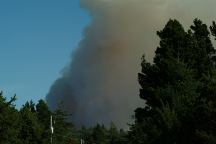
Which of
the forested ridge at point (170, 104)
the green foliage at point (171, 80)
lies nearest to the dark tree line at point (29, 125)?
the forested ridge at point (170, 104)

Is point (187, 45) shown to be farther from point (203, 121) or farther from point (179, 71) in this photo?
point (203, 121)

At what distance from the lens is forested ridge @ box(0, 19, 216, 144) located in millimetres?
58594

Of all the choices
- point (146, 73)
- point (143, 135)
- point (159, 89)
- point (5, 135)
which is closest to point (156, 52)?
point (146, 73)

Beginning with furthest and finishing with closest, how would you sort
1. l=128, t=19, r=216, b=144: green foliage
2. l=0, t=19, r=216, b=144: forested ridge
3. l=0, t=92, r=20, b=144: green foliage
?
l=0, t=92, r=20, b=144: green foliage
l=128, t=19, r=216, b=144: green foliage
l=0, t=19, r=216, b=144: forested ridge

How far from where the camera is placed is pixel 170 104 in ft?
269

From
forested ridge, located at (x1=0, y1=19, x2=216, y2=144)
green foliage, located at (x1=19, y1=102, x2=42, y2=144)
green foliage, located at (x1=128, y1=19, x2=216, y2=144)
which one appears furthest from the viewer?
green foliage, located at (x1=19, y1=102, x2=42, y2=144)

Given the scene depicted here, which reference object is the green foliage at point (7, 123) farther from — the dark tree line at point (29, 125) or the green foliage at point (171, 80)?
the green foliage at point (171, 80)

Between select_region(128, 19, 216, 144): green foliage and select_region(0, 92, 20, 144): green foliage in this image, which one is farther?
select_region(0, 92, 20, 144): green foliage

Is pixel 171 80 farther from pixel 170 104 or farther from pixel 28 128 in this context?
pixel 28 128

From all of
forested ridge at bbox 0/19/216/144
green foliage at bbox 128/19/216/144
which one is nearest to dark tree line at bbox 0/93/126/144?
forested ridge at bbox 0/19/216/144

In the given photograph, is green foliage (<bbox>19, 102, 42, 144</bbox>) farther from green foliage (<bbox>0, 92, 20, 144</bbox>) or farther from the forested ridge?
green foliage (<bbox>0, 92, 20, 144</bbox>)

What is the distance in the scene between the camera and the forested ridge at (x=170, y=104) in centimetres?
5859

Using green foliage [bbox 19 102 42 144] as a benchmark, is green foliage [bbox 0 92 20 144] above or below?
below

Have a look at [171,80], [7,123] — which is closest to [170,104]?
[171,80]
